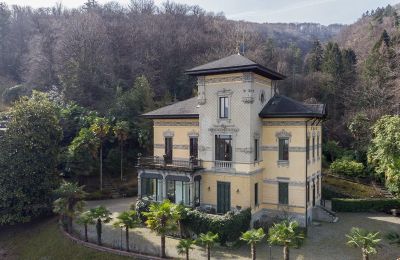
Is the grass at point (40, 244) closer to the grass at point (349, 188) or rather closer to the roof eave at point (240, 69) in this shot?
the roof eave at point (240, 69)

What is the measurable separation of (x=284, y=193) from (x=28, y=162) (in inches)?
811

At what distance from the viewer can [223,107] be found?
82.1ft

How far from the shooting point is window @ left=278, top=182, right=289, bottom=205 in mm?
25078

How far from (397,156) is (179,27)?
155 ft

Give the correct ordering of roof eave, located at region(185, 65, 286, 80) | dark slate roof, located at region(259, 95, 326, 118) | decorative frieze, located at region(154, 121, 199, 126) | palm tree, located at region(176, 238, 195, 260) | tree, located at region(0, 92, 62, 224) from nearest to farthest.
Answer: palm tree, located at region(176, 238, 195, 260) → roof eave, located at region(185, 65, 286, 80) → dark slate roof, located at region(259, 95, 326, 118) → tree, located at region(0, 92, 62, 224) → decorative frieze, located at region(154, 121, 199, 126)

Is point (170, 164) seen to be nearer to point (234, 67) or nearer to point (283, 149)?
point (283, 149)

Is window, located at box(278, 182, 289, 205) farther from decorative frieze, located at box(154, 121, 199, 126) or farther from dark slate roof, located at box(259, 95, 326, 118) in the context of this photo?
decorative frieze, located at box(154, 121, 199, 126)

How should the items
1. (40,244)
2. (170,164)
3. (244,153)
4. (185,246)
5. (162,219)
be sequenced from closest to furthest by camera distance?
(185,246)
(162,219)
(244,153)
(40,244)
(170,164)

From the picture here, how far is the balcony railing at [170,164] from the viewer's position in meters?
24.9

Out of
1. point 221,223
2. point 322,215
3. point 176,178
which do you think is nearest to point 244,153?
point 221,223

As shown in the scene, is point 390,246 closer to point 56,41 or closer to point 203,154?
point 203,154

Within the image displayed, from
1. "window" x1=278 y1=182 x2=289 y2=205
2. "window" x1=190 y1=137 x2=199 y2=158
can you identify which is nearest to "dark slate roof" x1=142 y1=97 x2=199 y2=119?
"window" x1=190 y1=137 x2=199 y2=158

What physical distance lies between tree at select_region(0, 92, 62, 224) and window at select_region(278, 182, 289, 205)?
61.2 feet

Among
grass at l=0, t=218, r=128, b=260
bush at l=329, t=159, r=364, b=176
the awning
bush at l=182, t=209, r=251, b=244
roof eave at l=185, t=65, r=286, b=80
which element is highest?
roof eave at l=185, t=65, r=286, b=80
